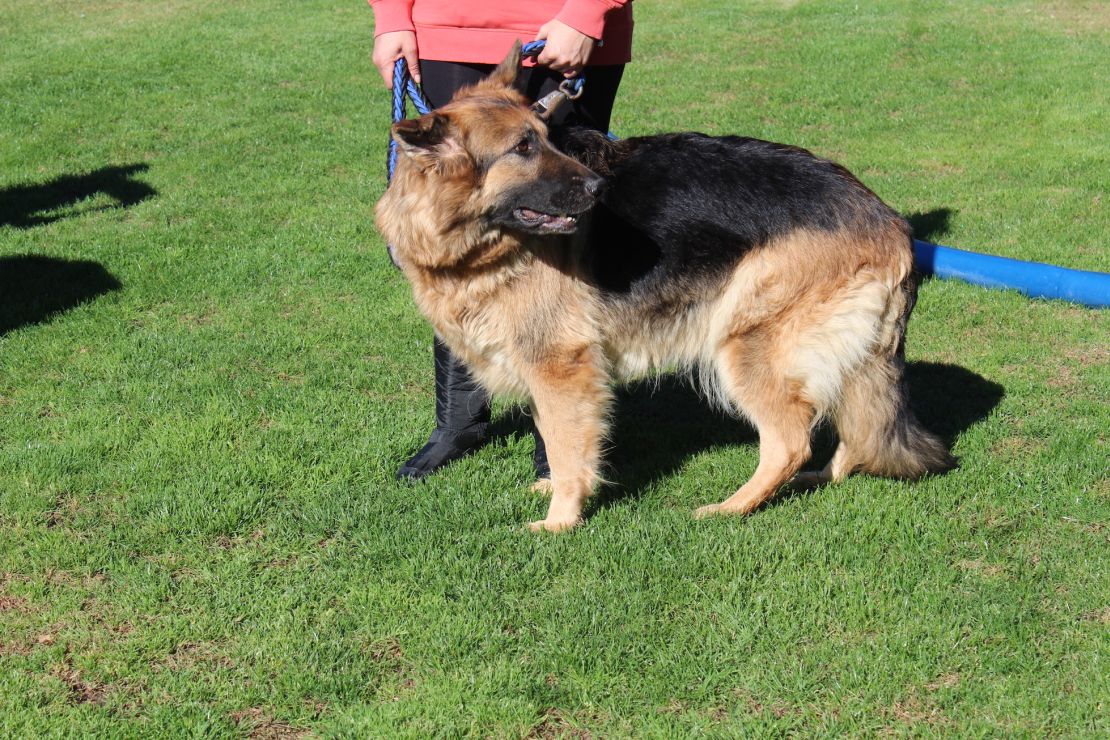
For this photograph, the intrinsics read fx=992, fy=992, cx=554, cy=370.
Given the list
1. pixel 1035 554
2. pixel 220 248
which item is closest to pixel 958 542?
pixel 1035 554

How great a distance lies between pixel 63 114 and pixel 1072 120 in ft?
38.2

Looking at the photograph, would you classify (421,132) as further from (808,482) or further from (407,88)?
(808,482)

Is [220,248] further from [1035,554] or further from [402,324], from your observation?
[1035,554]

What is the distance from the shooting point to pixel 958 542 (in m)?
4.05

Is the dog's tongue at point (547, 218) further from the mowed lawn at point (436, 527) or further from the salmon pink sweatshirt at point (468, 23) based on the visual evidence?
the mowed lawn at point (436, 527)

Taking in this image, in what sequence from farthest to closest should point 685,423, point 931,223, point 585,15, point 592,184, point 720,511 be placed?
1. point 931,223
2. point 685,423
3. point 720,511
4. point 585,15
5. point 592,184

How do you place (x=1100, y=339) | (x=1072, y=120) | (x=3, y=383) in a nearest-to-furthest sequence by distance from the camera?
(x=3, y=383) < (x=1100, y=339) < (x=1072, y=120)

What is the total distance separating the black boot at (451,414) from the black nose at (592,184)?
139 cm

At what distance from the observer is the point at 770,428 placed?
14.1 ft

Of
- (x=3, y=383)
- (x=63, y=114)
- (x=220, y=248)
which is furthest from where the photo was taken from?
(x=63, y=114)

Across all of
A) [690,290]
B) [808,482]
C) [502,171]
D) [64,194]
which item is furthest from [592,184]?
[64,194]

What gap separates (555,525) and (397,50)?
2.10m

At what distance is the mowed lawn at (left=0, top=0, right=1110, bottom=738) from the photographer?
10.7ft

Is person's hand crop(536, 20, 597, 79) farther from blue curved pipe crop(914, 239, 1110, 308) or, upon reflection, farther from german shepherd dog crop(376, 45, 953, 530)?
blue curved pipe crop(914, 239, 1110, 308)
